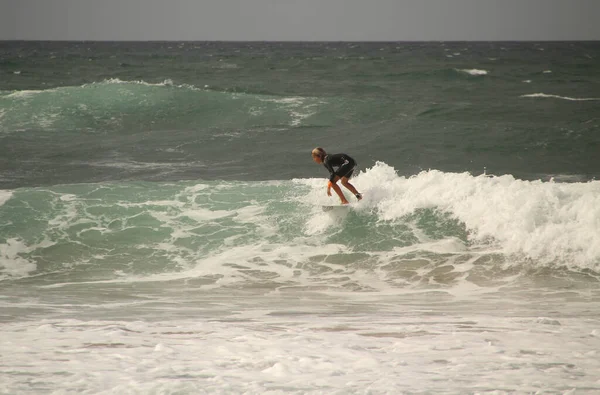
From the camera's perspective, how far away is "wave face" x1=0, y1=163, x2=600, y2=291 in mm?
10789

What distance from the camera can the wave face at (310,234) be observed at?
1079 centimetres

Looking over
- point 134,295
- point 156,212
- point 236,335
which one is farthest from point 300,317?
point 156,212

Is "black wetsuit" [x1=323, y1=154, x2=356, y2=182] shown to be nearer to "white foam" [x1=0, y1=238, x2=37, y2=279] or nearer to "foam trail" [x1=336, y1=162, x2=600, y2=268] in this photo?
"foam trail" [x1=336, y1=162, x2=600, y2=268]

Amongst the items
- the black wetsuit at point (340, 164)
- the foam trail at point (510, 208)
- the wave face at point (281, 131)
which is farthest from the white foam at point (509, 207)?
the wave face at point (281, 131)

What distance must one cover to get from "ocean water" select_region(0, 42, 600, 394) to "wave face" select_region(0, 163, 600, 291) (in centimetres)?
4

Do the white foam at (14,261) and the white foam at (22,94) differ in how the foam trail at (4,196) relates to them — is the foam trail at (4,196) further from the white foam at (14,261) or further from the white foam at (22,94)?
the white foam at (22,94)

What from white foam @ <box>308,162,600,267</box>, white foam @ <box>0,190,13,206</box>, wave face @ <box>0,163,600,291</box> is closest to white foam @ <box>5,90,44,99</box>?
white foam @ <box>0,190,13,206</box>

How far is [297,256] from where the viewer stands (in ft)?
38.0

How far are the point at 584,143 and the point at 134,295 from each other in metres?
15.9

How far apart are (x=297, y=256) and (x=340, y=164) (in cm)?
168

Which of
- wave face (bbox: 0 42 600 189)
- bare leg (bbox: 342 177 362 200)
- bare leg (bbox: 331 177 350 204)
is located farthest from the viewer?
wave face (bbox: 0 42 600 189)

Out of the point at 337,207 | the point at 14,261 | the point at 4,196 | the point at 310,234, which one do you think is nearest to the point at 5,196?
the point at 4,196

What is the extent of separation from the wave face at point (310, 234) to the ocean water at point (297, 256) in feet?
0.14

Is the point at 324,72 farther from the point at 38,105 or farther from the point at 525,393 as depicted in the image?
the point at 525,393
